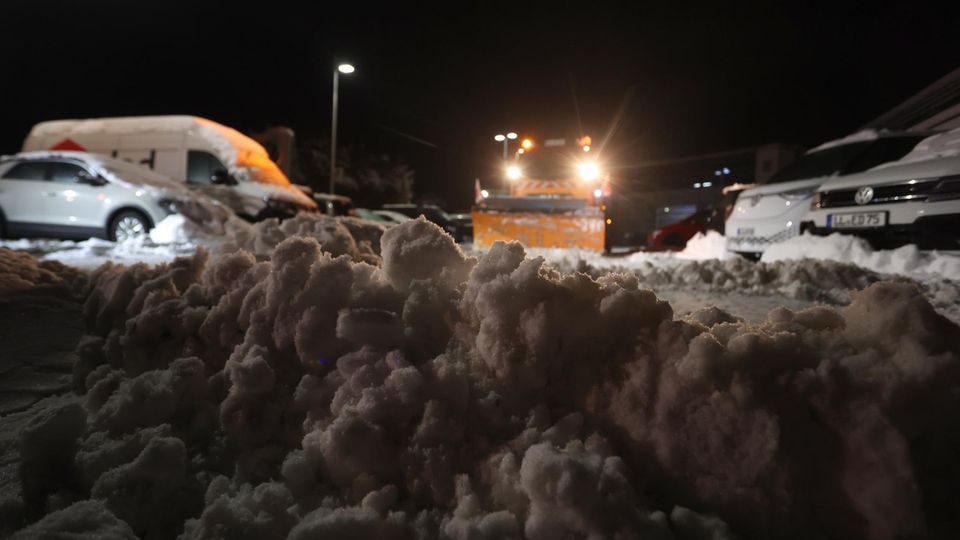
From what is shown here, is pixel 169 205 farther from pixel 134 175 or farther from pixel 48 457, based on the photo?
pixel 48 457

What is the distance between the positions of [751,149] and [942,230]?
101ft

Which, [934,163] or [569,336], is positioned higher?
[934,163]

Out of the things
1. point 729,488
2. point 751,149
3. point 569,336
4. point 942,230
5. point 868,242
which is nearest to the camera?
point 729,488

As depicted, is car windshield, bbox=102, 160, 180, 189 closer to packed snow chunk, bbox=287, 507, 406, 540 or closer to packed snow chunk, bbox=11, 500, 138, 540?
packed snow chunk, bbox=11, 500, 138, 540

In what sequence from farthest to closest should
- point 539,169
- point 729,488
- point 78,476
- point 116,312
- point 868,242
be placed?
point 539,169, point 868,242, point 116,312, point 78,476, point 729,488

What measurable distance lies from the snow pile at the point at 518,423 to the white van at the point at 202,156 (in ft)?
31.2

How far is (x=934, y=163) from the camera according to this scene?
5.15 meters

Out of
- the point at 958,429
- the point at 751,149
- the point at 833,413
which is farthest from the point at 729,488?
the point at 751,149

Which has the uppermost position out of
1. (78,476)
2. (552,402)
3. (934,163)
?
(934,163)

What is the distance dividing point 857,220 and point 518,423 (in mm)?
5419

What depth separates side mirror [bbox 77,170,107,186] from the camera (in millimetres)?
9391

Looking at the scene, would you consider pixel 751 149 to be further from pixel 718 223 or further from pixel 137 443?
pixel 137 443

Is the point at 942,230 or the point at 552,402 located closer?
the point at 552,402

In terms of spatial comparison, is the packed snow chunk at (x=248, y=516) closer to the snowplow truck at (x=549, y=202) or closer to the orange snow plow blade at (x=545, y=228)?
the snowplow truck at (x=549, y=202)
